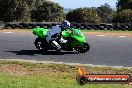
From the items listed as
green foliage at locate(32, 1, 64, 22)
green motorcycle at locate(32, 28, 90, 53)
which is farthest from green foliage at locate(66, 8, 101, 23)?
green motorcycle at locate(32, 28, 90, 53)

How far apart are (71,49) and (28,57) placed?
7.20 feet

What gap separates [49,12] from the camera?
61.9m

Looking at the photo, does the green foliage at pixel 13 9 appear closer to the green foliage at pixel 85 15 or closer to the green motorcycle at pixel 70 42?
the green foliage at pixel 85 15

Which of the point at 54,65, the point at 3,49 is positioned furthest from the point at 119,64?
the point at 3,49

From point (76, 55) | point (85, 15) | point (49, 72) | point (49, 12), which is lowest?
point (49, 12)

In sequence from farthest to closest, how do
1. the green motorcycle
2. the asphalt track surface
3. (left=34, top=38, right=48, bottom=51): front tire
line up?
(left=34, top=38, right=48, bottom=51): front tire < the green motorcycle < the asphalt track surface

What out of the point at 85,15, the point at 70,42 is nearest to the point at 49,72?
the point at 70,42

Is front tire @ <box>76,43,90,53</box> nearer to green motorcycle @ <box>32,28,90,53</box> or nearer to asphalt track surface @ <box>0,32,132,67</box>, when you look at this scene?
green motorcycle @ <box>32,28,90,53</box>

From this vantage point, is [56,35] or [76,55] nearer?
[76,55]

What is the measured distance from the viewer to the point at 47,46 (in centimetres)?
1483

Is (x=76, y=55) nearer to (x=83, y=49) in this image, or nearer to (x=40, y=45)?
(x=83, y=49)

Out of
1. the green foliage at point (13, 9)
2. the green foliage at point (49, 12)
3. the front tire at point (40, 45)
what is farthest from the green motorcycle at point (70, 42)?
the green foliage at point (49, 12)

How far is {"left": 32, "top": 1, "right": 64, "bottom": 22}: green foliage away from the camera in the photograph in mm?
60684

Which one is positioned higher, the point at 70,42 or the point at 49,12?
the point at 70,42
